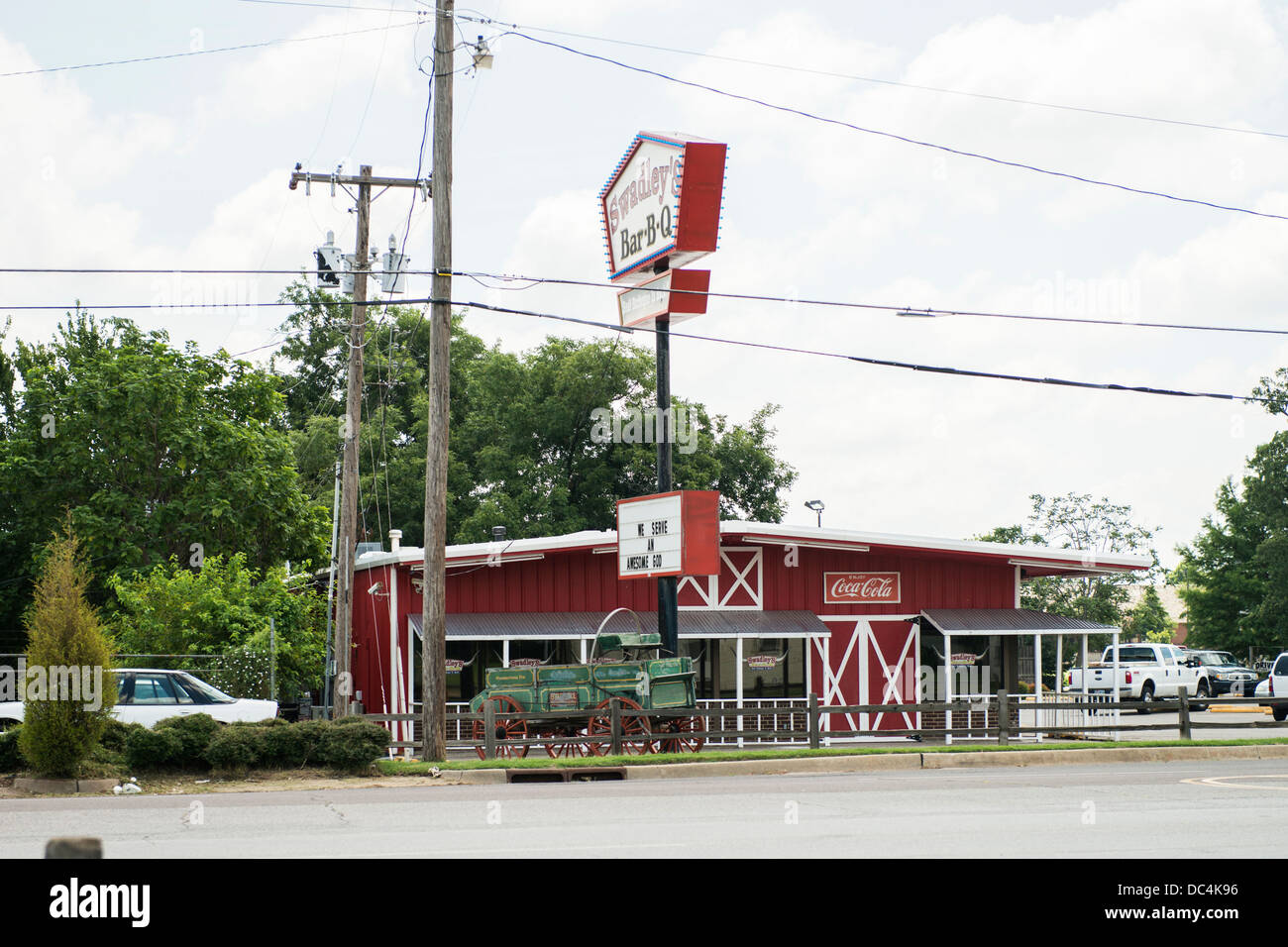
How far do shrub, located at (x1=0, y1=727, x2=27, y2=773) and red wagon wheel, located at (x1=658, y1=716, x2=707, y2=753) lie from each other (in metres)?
9.39

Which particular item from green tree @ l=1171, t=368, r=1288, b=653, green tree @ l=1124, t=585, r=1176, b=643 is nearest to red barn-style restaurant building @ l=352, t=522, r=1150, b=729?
green tree @ l=1171, t=368, r=1288, b=653

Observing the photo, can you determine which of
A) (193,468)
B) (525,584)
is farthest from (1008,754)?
(193,468)

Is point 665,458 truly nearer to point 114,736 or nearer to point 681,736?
point 681,736

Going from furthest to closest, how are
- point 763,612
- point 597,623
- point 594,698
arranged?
1. point 763,612
2. point 597,623
3. point 594,698

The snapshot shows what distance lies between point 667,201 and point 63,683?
38.3 ft

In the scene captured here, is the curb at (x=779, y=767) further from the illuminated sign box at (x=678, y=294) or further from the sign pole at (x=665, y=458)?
the illuminated sign box at (x=678, y=294)

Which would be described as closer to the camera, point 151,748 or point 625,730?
point 151,748

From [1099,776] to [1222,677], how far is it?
34.6 meters

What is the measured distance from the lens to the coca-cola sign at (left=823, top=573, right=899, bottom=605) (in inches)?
1201

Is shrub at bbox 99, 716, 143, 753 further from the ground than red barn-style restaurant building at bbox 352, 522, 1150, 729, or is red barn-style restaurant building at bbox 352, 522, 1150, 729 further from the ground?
red barn-style restaurant building at bbox 352, 522, 1150, 729

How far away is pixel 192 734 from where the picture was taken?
60.0 feet

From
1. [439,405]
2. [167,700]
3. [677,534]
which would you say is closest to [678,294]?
[677,534]

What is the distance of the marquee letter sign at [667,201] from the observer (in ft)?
71.9

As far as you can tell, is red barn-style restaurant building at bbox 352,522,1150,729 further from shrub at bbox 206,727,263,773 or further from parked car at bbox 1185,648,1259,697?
parked car at bbox 1185,648,1259,697
